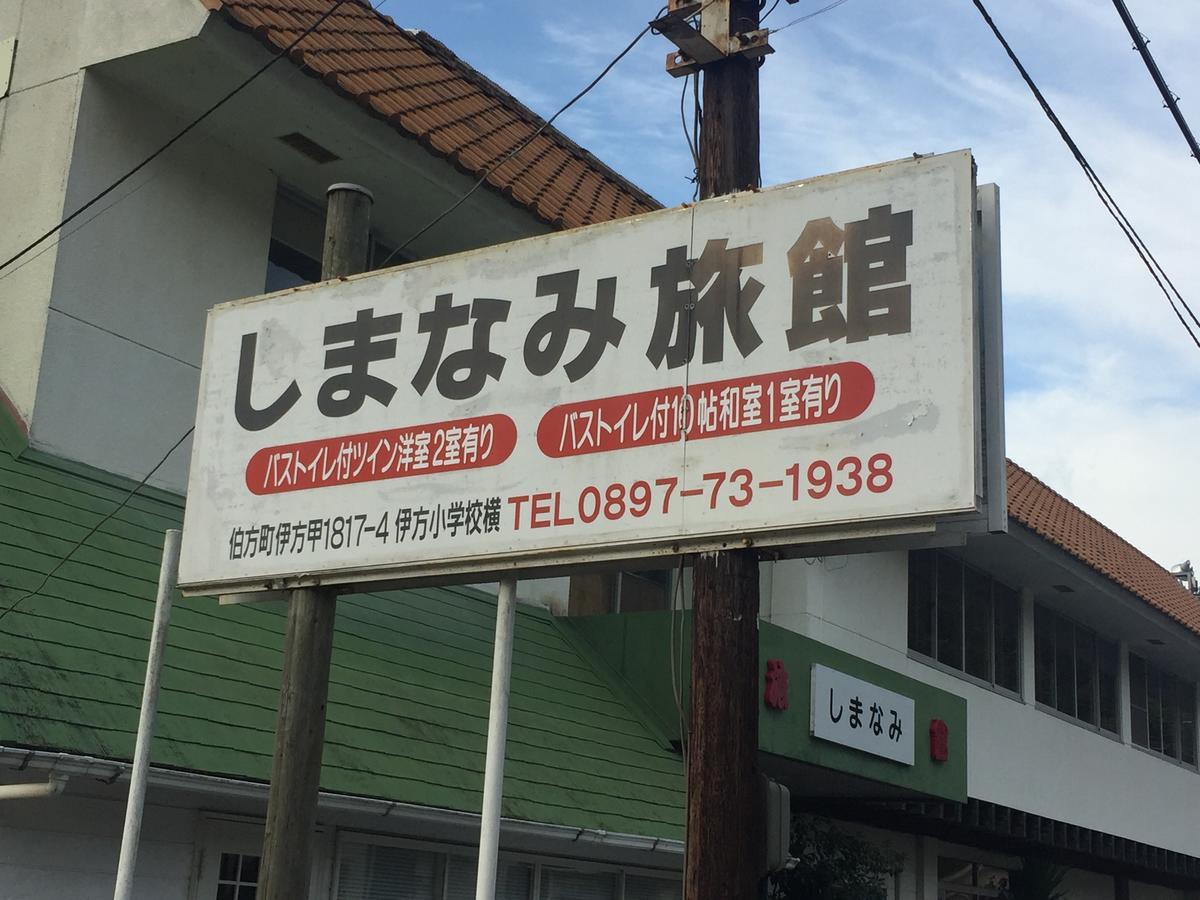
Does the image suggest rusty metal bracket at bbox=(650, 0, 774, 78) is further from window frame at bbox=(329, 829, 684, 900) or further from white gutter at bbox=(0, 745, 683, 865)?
window frame at bbox=(329, 829, 684, 900)

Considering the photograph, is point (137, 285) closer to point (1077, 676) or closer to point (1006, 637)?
point (1006, 637)

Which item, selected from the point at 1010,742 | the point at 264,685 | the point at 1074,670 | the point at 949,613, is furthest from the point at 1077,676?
the point at 264,685

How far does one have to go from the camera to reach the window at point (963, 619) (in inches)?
699

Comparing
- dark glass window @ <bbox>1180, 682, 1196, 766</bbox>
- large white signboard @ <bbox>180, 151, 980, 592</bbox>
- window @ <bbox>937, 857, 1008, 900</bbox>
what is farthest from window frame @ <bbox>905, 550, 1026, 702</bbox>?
large white signboard @ <bbox>180, 151, 980, 592</bbox>

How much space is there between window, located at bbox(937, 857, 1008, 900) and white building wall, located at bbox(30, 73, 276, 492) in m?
12.3

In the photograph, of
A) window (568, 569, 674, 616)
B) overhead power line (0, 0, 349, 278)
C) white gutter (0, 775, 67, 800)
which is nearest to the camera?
white gutter (0, 775, 67, 800)

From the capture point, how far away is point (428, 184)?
482 inches

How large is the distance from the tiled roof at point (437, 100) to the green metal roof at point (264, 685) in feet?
10.9

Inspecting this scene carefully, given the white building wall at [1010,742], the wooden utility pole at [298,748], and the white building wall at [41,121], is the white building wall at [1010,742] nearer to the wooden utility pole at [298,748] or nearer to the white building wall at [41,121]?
the white building wall at [41,121]

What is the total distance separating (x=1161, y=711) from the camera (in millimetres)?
24469

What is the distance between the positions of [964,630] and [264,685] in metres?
11.3

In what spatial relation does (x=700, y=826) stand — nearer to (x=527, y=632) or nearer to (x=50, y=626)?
(x=50, y=626)

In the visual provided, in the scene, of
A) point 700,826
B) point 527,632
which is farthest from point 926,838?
point 700,826

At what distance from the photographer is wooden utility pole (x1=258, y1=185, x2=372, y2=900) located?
6.62m
